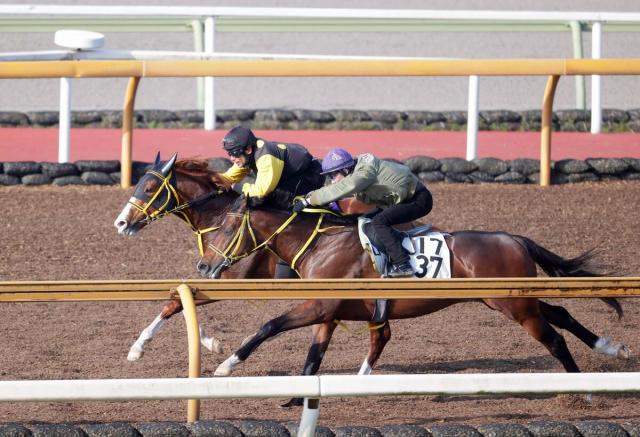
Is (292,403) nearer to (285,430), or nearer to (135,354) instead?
(135,354)

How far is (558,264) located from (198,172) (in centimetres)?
259

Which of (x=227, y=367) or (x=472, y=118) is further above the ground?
(x=472, y=118)

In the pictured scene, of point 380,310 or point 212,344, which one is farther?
point 212,344

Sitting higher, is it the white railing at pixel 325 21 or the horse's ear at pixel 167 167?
the white railing at pixel 325 21

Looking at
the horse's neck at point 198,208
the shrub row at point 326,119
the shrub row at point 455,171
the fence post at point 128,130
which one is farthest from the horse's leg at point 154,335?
the shrub row at point 326,119

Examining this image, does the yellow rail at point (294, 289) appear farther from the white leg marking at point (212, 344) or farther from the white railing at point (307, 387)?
the white leg marking at point (212, 344)

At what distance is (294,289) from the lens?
521cm

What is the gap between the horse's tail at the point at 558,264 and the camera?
7.29 m

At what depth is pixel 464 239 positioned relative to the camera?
7.20m

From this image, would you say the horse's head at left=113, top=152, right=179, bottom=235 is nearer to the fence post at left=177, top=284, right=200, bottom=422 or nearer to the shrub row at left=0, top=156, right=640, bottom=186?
the fence post at left=177, top=284, right=200, bottom=422

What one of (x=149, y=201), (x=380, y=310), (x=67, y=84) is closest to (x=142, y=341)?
(x=149, y=201)

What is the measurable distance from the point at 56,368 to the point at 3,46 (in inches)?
445

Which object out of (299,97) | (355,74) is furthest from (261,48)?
(355,74)

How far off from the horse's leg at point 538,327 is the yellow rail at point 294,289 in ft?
4.89
